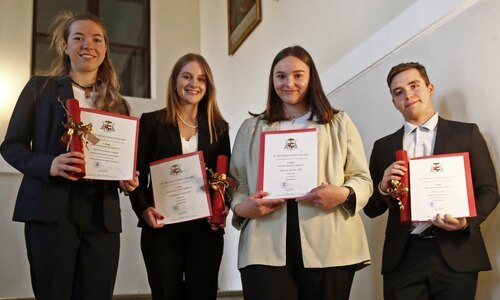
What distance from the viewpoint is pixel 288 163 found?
6.24ft

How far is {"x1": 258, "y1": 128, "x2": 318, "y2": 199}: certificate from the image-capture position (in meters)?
1.85

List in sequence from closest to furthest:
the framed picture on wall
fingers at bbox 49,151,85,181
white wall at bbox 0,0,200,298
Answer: fingers at bbox 49,151,85,181, white wall at bbox 0,0,200,298, the framed picture on wall

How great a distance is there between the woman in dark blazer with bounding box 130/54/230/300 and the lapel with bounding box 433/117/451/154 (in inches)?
34.6

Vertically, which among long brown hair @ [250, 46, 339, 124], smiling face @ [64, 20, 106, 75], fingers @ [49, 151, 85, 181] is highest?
smiling face @ [64, 20, 106, 75]

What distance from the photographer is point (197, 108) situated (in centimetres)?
245

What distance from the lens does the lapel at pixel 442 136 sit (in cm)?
205

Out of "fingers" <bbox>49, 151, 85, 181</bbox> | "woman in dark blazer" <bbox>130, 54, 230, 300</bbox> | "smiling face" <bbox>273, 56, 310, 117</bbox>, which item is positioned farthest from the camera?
"woman in dark blazer" <bbox>130, 54, 230, 300</bbox>

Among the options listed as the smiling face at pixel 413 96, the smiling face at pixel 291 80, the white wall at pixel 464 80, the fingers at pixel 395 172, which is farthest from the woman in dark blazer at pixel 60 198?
the white wall at pixel 464 80

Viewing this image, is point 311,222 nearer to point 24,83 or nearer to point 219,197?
point 219,197

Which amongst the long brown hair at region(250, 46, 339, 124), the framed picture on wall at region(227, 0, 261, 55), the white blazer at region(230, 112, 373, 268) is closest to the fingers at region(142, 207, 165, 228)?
the white blazer at region(230, 112, 373, 268)

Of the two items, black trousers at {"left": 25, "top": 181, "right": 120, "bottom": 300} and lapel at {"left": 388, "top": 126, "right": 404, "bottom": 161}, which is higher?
lapel at {"left": 388, "top": 126, "right": 404, "bottom": 161}

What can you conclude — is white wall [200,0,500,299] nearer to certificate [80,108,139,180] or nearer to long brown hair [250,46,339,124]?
long brown hair [250,46,339,124]

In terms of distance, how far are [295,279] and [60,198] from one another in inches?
32.6

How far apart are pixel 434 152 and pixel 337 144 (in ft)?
1.37
